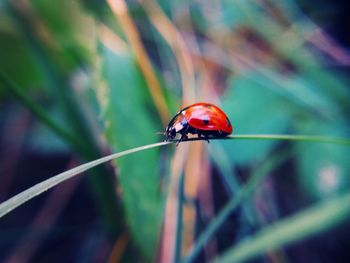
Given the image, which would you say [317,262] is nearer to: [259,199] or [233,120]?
[259,199]

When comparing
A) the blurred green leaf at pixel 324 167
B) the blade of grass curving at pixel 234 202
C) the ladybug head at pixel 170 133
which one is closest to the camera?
the blade of grass curving at pixel 234 202

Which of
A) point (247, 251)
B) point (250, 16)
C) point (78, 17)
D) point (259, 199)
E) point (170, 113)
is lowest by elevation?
point (247, 251)

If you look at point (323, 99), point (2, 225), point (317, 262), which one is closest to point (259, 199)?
point (317, 262)

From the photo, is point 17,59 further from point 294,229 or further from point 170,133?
point 294,229

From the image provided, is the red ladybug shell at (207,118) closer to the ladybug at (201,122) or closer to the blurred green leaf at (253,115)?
the ladybug at (201,122)

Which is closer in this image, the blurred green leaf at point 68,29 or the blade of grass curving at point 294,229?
the blade of grass curving at point 294,229

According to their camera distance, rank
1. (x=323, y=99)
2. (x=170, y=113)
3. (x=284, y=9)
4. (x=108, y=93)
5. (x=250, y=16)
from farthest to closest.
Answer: (x=284, y=9) < (x=250, y=16) < (x=323, y=99) < (x=170, y=113) < (x=108, y=93)

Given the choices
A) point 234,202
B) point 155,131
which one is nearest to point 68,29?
point 155,131

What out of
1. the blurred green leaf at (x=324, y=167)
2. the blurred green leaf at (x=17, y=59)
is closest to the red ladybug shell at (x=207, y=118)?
the blurred green leaf at (x=324, y=167)
